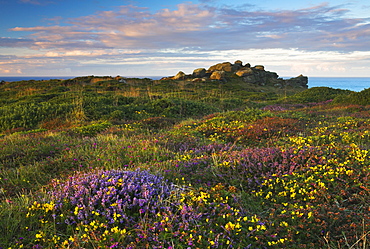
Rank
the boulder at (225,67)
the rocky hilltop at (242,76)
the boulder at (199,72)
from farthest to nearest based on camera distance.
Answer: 1. the boulder at (225,67)
2. the boulder at (199,72)
3. the rocky hilltop at (242,76)

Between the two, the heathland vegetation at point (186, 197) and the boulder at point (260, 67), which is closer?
the heathland vegetation at point (186, 197)

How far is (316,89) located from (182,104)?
18.2m

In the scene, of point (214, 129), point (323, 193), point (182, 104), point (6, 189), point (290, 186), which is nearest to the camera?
point (323, 193)

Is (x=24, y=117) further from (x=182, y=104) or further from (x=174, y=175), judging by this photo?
(x=174, y=175)

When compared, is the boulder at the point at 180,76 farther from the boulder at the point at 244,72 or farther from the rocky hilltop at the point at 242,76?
the boulder at the point at 244,72

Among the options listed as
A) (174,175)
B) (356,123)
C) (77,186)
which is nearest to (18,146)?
(77,186)

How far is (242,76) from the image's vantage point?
60344 mm

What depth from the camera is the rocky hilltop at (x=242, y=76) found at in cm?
5872

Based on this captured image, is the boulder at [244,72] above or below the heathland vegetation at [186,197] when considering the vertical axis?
above

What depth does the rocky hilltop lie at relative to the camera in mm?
58719

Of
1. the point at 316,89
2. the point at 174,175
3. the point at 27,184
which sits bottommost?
the point at 27,184

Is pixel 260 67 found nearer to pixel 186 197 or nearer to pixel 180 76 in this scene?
Result: pixel 180 76

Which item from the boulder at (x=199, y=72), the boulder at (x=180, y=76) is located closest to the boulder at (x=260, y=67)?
the boulder at (x=199, y=72)

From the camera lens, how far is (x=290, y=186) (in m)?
5.24
